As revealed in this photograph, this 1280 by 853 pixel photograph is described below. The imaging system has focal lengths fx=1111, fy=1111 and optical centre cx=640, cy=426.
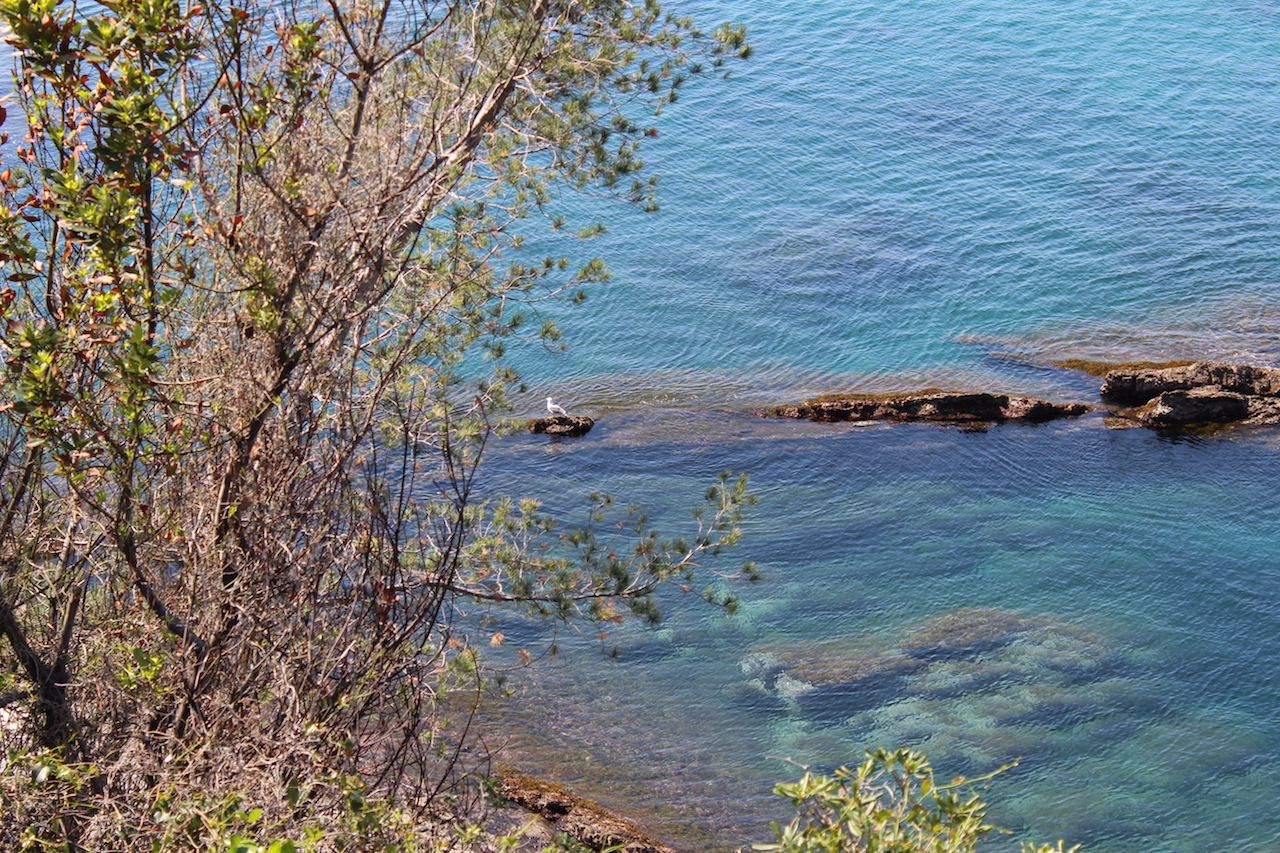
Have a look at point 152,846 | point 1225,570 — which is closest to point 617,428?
point 1225,570

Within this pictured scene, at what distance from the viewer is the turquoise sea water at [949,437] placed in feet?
44.6

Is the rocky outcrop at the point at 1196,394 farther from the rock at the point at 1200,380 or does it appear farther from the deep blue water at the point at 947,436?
the deep blue water at the point at 947,436

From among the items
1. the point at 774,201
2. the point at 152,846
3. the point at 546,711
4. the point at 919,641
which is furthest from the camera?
the point at 774,201

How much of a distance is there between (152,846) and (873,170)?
2597cm

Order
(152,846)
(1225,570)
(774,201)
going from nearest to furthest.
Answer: (152,846) → (1225,570) → (774,201)

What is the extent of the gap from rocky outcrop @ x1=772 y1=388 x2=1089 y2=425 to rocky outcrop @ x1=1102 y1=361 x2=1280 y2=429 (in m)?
0.87

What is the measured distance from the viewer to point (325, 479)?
6.24 meters

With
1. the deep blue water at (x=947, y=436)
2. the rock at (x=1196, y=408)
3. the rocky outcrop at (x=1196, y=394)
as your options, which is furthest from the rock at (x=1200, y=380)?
the deep blue water at (x=947, y=436)

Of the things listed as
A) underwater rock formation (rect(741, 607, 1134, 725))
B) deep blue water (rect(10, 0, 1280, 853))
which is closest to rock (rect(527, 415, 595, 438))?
deep blue water (rect(10, 0, 1280, 853))

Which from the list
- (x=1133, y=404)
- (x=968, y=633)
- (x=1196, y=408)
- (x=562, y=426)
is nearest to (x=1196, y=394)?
(x=1196, y=408)

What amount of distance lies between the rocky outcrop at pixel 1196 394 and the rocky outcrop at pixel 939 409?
87 centimetres

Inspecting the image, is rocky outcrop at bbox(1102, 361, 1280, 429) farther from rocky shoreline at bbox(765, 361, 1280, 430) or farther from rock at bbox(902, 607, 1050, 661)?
rock at bbox(902, 607, 1050, 661)

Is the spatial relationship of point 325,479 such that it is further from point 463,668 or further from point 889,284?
point 889,284

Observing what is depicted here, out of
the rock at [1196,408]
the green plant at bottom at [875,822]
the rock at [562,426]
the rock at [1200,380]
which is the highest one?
the green plant at bottom at [875,822]
